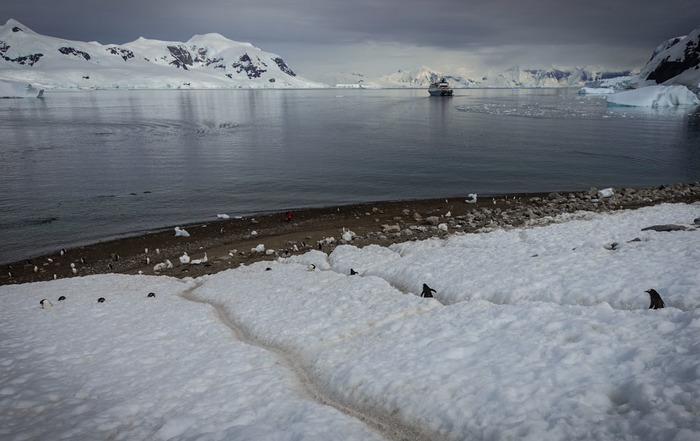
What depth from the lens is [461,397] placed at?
7641 mm

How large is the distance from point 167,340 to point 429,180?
33404mm

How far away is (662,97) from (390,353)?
149 m

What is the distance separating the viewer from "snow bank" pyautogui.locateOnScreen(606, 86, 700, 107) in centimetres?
11781

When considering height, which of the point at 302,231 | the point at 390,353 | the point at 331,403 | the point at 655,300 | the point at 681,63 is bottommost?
the point at 302,231

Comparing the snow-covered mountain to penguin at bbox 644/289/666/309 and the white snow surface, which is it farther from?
penguin at bbox 644/289/666/309

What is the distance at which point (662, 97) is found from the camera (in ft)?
388

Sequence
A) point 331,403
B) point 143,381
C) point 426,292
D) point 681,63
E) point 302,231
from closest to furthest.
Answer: point 331,403 → point 143,381 → point 426,292 → point 302,231 → point 681,63

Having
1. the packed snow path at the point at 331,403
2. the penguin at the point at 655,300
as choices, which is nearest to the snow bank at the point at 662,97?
the penguin at the point at 655,300

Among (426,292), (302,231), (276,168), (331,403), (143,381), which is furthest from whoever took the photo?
(276,168)

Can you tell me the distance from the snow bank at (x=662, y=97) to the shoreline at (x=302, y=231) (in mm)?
113995

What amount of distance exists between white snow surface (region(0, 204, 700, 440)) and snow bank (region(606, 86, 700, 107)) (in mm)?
134956

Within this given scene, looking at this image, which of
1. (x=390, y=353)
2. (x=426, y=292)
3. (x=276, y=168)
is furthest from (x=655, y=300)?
(x=276, y=168)

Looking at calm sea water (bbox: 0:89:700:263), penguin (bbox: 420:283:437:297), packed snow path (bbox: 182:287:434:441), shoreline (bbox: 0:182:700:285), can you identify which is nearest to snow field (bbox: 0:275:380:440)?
packed snow path (bbox: 182:287:434:441)

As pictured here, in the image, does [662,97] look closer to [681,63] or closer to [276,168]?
[681,63]
